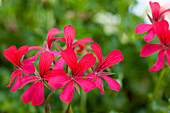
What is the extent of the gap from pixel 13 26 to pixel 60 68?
95 cm

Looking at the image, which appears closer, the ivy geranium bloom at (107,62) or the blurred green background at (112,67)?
the ivy geranium bloom at (107,62)

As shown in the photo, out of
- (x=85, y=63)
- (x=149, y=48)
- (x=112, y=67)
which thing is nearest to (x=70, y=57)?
(x=85, y=63)

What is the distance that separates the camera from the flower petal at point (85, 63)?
0.42 m

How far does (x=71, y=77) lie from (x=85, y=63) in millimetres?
39

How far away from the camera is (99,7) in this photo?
1.25 meters

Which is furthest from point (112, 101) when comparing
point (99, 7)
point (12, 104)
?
point (99, 7)

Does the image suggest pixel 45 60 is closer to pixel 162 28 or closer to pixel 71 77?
pixel 71 77

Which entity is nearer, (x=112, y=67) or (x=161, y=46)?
(x=161, y=46)

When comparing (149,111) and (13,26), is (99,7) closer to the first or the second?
(13,26)

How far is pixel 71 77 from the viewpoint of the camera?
438 millimetres

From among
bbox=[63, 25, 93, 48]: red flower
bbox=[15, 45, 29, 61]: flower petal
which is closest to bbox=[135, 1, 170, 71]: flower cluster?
bbox=[63, 25, 93, 48]: red flower

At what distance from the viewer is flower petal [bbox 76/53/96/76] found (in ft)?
1.38

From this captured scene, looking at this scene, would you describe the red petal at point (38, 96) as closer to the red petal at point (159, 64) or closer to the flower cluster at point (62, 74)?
the flower cluster at point (62, 74)

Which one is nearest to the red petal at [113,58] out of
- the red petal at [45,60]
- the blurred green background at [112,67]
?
the red petal at [45,60]
